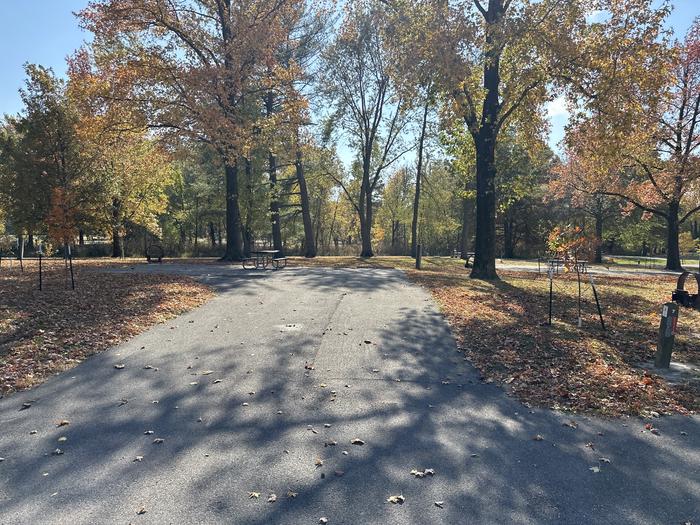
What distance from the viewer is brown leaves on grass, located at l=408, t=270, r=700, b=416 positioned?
4805 millimetres

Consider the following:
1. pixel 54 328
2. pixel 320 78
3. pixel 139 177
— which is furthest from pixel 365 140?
pixel 54 328

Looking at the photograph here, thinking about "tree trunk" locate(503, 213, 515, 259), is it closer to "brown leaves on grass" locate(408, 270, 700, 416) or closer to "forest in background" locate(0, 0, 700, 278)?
"forest in background" locate(0, 0, 700, 278)

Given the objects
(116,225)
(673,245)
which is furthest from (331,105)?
(673,245)

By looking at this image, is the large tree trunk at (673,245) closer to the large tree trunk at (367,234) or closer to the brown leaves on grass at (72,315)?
the large tree trunk at (367,234)

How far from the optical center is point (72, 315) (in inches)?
305

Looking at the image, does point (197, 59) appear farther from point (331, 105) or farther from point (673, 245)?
point (673, 245)

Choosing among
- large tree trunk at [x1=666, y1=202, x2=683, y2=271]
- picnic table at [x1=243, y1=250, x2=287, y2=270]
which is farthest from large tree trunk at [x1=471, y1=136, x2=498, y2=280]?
large tree trunk at [x1=666, y1=202, x2=683, y2=271]

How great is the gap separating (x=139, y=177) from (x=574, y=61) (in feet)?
76.6

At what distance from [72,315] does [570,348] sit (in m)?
8.29

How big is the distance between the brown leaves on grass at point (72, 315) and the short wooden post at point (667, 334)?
25.1 feet

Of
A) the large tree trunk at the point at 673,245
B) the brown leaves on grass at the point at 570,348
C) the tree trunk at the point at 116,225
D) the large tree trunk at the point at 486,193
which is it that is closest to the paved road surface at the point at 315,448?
the brown leaves on grass at the point at 570,348

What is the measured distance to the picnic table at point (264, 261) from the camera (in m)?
16.2

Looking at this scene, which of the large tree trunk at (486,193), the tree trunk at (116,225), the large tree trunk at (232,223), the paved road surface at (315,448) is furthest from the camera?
the tree trunk at (116,225)

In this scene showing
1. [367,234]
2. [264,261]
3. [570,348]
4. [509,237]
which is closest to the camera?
[570,348]
